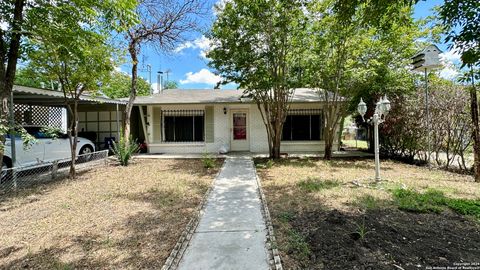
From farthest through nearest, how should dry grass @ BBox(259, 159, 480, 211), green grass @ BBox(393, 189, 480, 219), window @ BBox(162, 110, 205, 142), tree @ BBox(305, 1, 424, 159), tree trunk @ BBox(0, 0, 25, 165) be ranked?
1. window @ BBox(162, 110, 205, 142)
2. tree @ BBox(305, 1, 424, 159)
3. dry grass @ BBox(259, 159, 480, 211)
4. green grass @ BBox(393, 189, 480, 219)
5. tree trunk @ BBox(0, 0, 25, 165)

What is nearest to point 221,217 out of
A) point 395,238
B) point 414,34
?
point 395,238

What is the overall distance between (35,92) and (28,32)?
183 inches

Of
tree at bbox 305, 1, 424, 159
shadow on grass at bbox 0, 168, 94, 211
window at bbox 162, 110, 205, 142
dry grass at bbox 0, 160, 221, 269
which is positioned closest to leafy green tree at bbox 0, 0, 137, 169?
dry grass at bbox 0, 160, 221, 269

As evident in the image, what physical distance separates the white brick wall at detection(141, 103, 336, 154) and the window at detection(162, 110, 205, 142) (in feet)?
1.03

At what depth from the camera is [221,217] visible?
407 centimetres

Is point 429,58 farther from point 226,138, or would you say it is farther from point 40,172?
point 40,172

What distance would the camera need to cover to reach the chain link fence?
19.9 feet

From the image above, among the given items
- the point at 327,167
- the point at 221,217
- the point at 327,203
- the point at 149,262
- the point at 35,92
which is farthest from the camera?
the point at 327,167

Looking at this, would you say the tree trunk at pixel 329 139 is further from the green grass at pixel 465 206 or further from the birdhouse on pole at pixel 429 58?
the green grass at pixel 465 206

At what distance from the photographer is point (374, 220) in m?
3.71

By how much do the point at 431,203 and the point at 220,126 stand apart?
356 inches

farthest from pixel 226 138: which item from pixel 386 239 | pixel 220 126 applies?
pixel 386 239

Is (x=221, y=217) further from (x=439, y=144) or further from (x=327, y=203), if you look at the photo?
(x=439, y=144)

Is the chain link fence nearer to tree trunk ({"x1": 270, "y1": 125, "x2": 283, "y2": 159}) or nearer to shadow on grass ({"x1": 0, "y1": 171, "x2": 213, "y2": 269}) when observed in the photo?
shadow on grass ({"x1": 0, "y1": 171, "x2": 213, "y2": 269})
